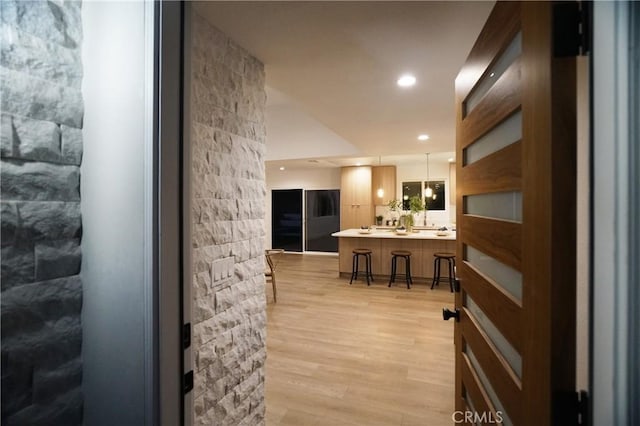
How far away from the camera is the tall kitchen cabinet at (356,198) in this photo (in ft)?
28.1

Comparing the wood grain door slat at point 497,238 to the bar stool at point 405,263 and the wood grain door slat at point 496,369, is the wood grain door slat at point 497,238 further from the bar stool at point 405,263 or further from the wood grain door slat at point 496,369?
the bar stool at point 405,263

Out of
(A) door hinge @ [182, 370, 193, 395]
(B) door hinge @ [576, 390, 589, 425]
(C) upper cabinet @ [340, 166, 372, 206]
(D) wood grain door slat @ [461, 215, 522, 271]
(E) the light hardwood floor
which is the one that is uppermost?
(C) upper cabinet @ [340, 166, 372, 206]

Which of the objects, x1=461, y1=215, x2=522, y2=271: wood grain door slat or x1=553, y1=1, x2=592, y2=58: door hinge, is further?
x1=461, y1=215, x2=522, y2=271: wood grain door slat

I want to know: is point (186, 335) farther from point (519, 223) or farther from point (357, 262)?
point (357, 262)

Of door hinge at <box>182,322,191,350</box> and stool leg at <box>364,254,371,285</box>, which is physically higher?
door hinge at <box>182,322,191,350</box>

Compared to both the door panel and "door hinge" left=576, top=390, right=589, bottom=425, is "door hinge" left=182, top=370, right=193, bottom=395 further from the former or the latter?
the door panel

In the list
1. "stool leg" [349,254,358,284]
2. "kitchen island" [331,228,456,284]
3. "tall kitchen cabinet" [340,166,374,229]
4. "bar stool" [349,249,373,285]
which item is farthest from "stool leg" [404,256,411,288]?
"tall kitchen cabinet" [340,166,374,229]

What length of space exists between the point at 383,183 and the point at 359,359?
6.18m

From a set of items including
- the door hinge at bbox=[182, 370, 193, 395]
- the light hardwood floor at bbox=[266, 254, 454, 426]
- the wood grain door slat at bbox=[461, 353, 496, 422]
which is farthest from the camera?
→ the light hardwood floor at bbox=[266, 254, 454, 426]

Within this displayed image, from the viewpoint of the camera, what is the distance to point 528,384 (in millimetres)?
802

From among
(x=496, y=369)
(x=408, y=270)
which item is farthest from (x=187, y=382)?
(x=408, y=270)

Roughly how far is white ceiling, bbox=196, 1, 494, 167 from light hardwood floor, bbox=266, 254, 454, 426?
2.44 meters

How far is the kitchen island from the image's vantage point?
232 inches

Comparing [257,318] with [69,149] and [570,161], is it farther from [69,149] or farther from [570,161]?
[570,161]
